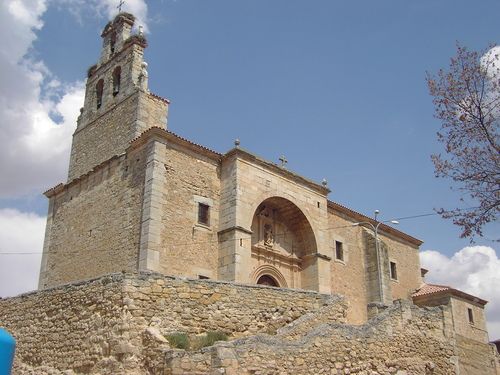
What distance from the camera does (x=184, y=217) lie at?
62.5 ft

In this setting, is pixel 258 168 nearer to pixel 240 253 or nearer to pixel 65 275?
pixel 240 253

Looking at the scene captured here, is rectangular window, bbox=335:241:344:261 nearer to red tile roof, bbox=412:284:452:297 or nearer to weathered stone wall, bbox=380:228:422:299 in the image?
weathered stone wall, bbox=380:228:422:299

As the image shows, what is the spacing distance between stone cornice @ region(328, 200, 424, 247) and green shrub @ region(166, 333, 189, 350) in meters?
15.2

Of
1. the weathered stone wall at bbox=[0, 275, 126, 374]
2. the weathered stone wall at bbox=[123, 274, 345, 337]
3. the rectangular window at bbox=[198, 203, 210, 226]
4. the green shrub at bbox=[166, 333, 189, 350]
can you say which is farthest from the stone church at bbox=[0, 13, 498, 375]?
the green shrub at bbox=[166, 333, 189, 350]

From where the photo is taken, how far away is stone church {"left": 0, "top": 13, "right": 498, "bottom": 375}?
18547 mm

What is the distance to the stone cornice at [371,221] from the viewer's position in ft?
84.4

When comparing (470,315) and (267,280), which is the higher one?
(267,280)

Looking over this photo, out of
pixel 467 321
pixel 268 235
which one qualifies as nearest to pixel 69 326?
pixel 268 235

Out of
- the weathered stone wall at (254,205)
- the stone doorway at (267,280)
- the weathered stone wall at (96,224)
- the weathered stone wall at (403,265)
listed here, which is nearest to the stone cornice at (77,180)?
the weathered stone wall at (96,224)

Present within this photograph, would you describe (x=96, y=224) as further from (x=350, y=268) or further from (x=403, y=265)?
(x=403, y=265)

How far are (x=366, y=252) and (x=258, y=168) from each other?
28.3 ft

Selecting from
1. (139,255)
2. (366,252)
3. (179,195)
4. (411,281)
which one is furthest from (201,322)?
(411,281)

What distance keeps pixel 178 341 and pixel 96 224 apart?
1079cm

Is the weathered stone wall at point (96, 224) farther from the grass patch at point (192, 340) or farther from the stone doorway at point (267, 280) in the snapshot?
the grass patch at point (192, 340)
